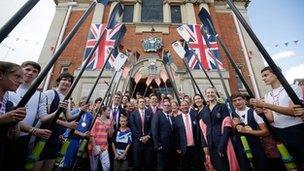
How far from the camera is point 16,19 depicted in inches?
93.7

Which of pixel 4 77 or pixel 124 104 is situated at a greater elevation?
pixel 124 104

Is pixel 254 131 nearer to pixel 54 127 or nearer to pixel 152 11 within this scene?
pixel 54 127

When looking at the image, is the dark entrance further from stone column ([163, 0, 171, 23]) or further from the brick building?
stone column ([163, 0, 171, 23])

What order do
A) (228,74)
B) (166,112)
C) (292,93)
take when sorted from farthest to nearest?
1. (228,74)
2. (166,112)
3. (292,93)

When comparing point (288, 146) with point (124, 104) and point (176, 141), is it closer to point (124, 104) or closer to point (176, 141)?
point (176, 141)

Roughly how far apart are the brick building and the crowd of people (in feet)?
21.4

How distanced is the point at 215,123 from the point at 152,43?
1120 cm

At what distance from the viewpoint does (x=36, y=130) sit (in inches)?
124

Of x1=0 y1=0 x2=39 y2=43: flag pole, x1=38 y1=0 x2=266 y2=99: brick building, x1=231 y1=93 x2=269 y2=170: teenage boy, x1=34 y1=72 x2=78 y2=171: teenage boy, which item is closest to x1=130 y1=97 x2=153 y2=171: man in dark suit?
x1=34 y1=72 x2=78 y2=171: teenage boy

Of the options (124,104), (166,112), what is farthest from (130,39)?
(166,112)

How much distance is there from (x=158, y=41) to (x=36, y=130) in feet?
42.6

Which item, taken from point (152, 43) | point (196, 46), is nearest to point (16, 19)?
point (196, 46)

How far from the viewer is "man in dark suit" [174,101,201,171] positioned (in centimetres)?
571

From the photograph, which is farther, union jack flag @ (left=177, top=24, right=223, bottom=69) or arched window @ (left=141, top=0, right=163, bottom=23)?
arched window @ (left=141, top=0, right=163, bottom=23)
